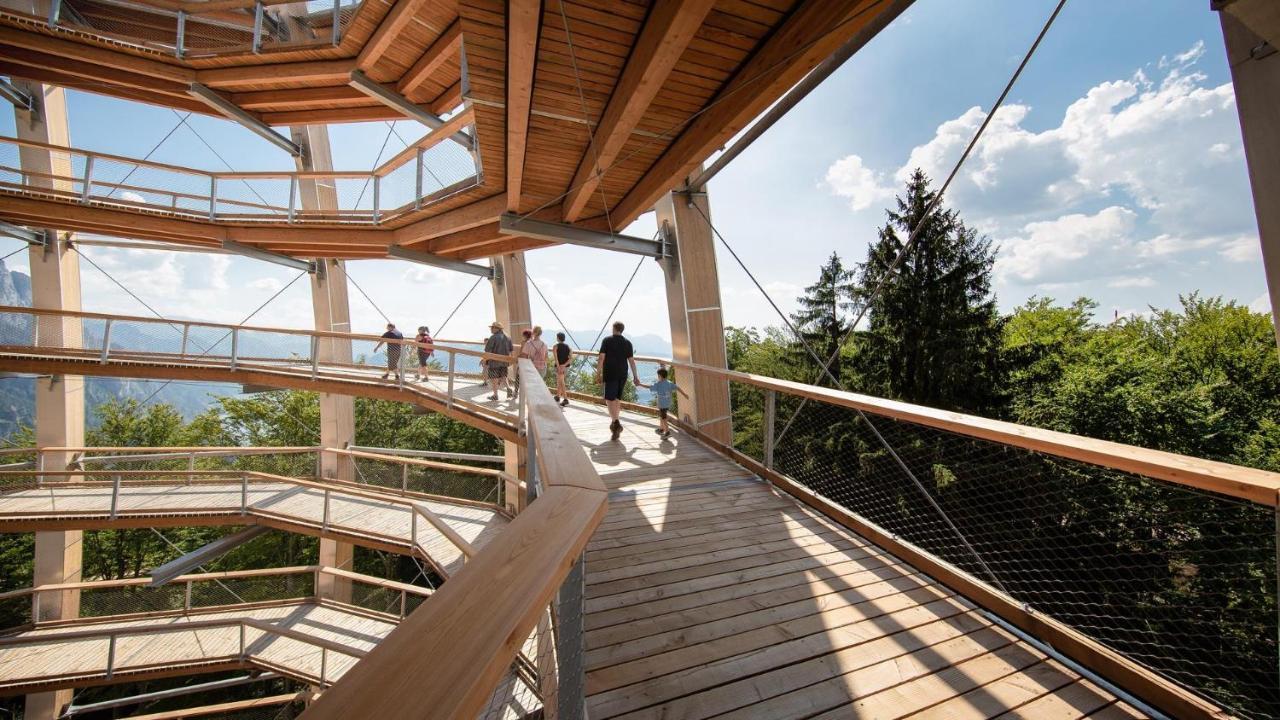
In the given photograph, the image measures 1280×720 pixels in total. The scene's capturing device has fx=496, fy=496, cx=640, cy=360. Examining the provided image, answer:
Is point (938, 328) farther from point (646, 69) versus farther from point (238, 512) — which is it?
point (238, 512)

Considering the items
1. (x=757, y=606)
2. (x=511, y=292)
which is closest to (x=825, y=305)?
(x=511, y=292)

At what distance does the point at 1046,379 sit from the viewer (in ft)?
62.2

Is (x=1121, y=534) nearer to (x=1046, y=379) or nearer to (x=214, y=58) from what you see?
(x=1046, y=379)

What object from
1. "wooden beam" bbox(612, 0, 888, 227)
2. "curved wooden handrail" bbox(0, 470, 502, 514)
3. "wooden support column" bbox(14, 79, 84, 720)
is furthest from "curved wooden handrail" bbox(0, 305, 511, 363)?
"wooden beam" bbox(612, 0, 888, 227)

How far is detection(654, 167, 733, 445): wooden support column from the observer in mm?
7273

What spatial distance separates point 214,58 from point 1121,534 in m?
23.8

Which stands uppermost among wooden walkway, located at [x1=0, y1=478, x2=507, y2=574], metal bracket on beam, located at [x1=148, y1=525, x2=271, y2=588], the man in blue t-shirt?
the man in blue t-shirt

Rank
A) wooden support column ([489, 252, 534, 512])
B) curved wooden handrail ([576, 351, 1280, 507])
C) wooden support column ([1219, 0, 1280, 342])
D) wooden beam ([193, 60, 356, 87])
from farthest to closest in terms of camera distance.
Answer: wooden support column ([489, 252, 534, 512]) → wooden beam ([193, 60, 356, 87]) → wooden support column ([1219, 0, 1280, 342]) → curved wooden handrail ([576, 351, 1280, 507])

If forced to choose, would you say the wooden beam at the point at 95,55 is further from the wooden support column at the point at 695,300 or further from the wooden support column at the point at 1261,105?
the wooden support column at the point at 1261,105

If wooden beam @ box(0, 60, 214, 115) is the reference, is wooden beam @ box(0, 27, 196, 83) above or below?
below

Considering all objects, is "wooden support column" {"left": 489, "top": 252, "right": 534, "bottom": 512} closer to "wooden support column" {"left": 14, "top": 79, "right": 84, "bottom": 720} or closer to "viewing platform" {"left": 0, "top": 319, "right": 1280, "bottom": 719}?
"wooden support column" {"left": 14, "top": 79, "right": 84, "bottom": 720}

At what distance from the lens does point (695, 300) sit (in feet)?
25.0

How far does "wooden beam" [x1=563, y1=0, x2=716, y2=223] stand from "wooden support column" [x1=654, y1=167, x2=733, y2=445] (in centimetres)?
225

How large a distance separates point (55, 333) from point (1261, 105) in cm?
1670
